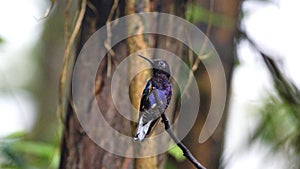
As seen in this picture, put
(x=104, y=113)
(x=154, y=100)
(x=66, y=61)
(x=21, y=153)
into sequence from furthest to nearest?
(x=21, y=153) → (x=104, y=113) → (x=66, y=61) → (x=154, y=100)

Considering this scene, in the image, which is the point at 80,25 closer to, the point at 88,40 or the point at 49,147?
the point at 88,40

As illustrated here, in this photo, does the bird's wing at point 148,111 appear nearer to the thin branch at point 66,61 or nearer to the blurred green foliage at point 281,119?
the thin branch at point 66,61

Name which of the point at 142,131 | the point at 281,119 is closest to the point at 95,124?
the point at 281,119

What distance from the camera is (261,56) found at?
343 cm

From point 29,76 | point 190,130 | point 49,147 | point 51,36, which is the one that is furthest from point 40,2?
point 29,76

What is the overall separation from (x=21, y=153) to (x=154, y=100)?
1.91m

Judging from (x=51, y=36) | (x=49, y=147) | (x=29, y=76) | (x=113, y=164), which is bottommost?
(x=29, y=76)

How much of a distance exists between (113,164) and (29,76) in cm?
490

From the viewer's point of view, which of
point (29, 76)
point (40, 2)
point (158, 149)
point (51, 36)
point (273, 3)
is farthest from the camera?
point (29, 76)

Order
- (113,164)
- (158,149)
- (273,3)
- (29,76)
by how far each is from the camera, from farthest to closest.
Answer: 1. (29,76)
2. (273,3)
3. (113,164)
4. (158,149)

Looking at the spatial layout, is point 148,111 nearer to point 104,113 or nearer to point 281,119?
point 104,113

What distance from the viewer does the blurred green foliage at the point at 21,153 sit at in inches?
116

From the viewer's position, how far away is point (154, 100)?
4.68ft

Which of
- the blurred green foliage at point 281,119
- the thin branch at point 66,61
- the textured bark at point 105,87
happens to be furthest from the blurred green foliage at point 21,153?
the blurred green foliage at point 281,119
